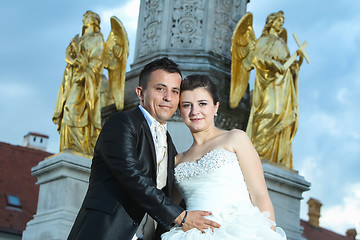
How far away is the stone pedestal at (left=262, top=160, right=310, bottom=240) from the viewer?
8.27 m

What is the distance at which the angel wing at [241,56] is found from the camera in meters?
8.65

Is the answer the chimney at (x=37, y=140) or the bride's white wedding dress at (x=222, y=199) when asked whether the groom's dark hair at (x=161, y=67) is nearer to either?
the bride's white wedding dress at (x=222, y=199)

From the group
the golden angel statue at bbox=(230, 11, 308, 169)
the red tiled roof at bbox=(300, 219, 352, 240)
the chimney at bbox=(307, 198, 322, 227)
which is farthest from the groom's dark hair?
the chimney at bbox=(307, 198, 322, 227)

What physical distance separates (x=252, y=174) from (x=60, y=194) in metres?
4.92

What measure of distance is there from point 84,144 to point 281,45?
294 centimetres

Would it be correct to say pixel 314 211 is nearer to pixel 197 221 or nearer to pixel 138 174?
pixel 197 221

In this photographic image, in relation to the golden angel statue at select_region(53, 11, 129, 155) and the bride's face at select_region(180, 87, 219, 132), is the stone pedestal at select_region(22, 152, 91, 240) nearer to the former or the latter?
the golden angel statue at select_region(53, 11, 129, 155)

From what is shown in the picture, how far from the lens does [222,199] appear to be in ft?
12.6

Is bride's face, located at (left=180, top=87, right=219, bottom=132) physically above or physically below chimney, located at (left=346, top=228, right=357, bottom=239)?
below

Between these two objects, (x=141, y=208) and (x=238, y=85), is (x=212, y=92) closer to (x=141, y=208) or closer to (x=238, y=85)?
(x=141, y=208)

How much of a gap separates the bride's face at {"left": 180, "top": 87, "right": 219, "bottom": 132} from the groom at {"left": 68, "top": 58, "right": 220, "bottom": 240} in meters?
0.07

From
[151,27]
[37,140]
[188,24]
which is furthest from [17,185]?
[188,24]

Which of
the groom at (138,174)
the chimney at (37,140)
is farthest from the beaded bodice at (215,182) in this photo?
the chimney at (37,140)

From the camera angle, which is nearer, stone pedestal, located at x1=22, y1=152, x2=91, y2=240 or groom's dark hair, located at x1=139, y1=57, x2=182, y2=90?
groom's dark hair, located at x1=139, y1=57, x2=182, y2=90
